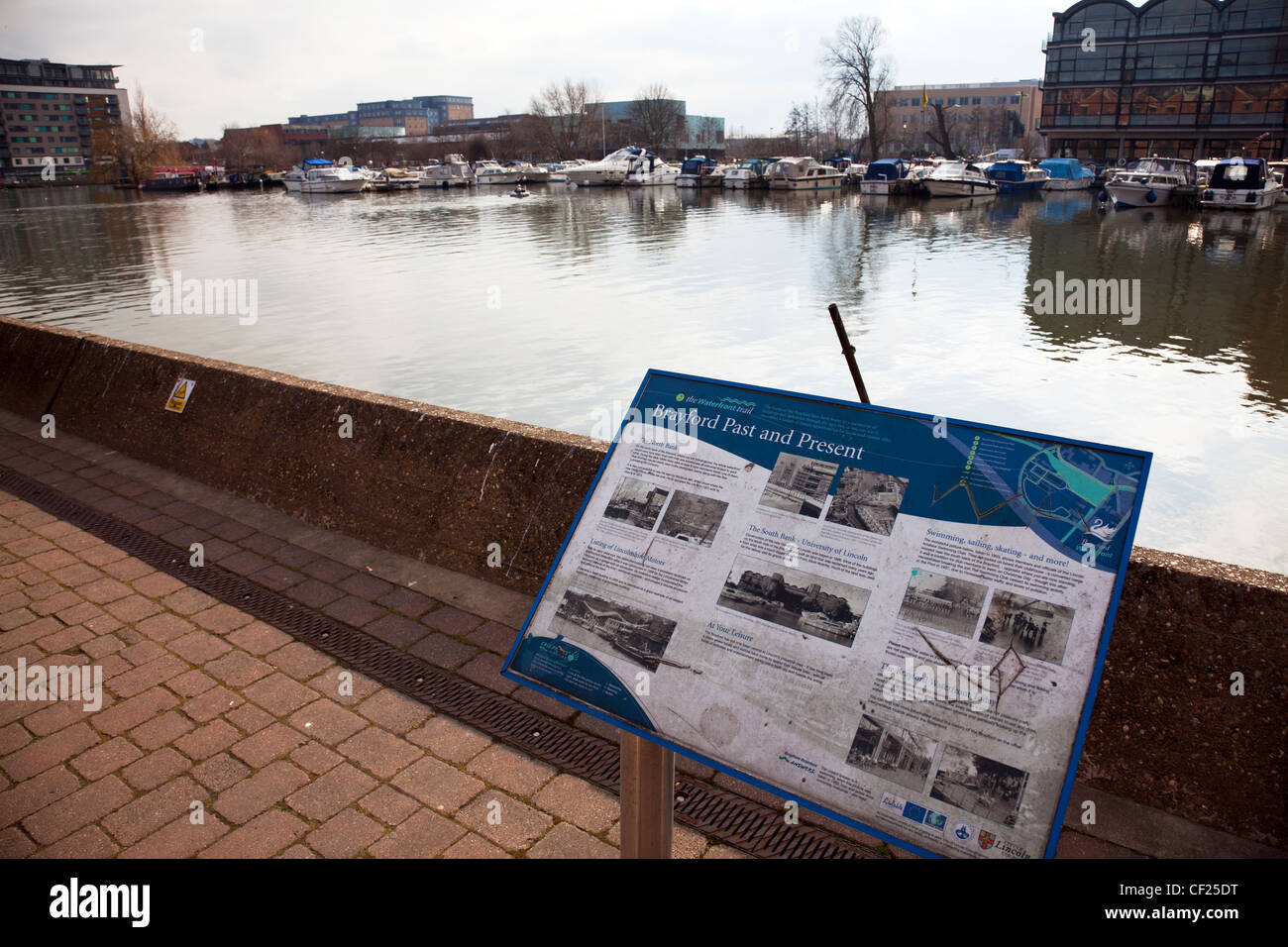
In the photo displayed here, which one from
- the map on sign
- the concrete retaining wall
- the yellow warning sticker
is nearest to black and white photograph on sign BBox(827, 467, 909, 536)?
the map on sign

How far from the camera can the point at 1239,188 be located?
40.2 meters

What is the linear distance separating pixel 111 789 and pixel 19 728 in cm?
68

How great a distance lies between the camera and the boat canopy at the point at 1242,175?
4056cm

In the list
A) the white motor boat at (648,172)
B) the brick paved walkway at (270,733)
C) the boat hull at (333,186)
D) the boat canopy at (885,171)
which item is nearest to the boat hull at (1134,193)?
the boat canopy at (885,171)

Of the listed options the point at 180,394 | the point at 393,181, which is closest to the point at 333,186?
the point at 393,181

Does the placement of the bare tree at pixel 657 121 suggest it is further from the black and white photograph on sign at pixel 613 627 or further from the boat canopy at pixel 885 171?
the black and white photograph on sign at pixel 613 627

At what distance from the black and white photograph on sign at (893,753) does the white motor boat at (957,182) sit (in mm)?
56350

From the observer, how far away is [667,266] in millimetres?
23922

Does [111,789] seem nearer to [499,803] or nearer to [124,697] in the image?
[124,697]

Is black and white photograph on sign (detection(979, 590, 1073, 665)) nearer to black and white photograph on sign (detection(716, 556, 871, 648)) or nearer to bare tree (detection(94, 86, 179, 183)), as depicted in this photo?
black and white photograph on sign (detection(716, 556, 871, 648))

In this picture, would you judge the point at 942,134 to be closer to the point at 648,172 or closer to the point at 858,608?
the point at 648,172

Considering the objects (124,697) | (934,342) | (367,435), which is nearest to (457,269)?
(934,342)

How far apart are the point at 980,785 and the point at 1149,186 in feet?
166
